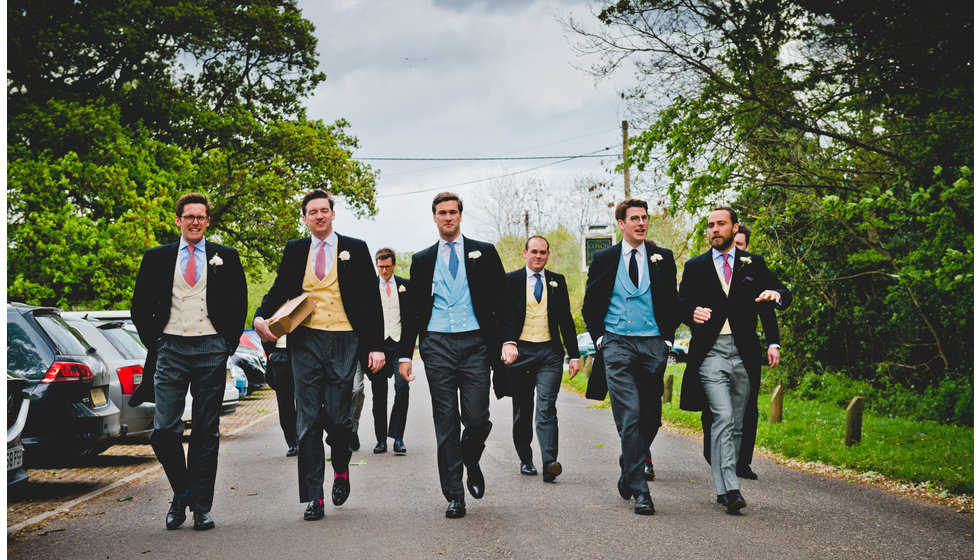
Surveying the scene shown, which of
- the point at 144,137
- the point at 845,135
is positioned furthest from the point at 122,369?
the point at 144,137

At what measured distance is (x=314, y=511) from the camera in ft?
19.4

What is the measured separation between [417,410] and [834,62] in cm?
954

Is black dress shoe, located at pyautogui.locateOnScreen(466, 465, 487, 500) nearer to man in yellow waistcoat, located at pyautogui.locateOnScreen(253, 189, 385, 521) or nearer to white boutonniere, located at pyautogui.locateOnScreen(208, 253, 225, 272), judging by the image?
man in yellow waistcoat, located at pyautogui.locateOnScreen(253, 189, 385, 521)

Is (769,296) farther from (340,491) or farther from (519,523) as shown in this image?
(340,491)

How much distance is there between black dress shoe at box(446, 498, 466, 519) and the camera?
5961 millimetres

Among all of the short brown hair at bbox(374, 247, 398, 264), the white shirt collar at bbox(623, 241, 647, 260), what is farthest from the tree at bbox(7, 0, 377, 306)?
the white shirt collar at bbox(623, 241, 647, 260)

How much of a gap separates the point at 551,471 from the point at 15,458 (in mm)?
4157

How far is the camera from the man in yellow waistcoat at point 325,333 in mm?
5949

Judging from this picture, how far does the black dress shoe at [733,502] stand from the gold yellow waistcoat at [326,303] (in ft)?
9.80

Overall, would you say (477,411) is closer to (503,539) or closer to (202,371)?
(503,539)

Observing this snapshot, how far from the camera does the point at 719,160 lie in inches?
494

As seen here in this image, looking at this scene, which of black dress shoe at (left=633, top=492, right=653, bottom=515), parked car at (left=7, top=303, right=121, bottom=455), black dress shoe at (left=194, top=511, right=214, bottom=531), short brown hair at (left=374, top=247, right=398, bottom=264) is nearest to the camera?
black dress shoe at (left=194, top=511, right=214, bottom=531)

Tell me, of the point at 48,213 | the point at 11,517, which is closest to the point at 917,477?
the point at 11,517

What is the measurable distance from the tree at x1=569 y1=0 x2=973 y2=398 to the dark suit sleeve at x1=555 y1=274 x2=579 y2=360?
322cm
